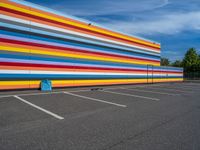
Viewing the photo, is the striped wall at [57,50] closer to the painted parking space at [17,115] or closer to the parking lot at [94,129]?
the painted parking space at [17,115]

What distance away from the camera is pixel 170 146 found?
3.57m

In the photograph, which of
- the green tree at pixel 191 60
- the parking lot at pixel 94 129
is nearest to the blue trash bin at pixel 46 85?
the parking lot at pixel 94 129

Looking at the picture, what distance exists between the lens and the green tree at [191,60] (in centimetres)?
5294

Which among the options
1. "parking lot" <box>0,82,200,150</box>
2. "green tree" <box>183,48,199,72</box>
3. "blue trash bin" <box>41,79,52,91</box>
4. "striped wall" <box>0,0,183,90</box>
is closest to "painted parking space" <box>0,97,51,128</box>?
"parking lot" <box>0,82,200,150</box>

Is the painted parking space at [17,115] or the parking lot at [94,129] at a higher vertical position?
the painted parking space at [17,115]

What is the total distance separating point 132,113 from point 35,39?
853cm

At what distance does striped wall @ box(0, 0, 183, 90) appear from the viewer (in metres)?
10.9

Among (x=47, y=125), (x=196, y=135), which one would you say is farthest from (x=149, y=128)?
(x=47, y=125)

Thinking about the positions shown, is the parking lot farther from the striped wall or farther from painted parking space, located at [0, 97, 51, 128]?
the striped wall

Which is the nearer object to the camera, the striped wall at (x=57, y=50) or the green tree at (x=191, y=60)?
the striped wall at (x=57, y=50)

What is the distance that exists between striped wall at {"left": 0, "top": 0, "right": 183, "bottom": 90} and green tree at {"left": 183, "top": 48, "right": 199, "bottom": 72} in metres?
38.9

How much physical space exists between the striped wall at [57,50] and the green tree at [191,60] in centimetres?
3894

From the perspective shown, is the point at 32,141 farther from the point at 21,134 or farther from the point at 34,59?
the point at 34,59

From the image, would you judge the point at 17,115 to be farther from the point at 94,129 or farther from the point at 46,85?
the point at 46,85
